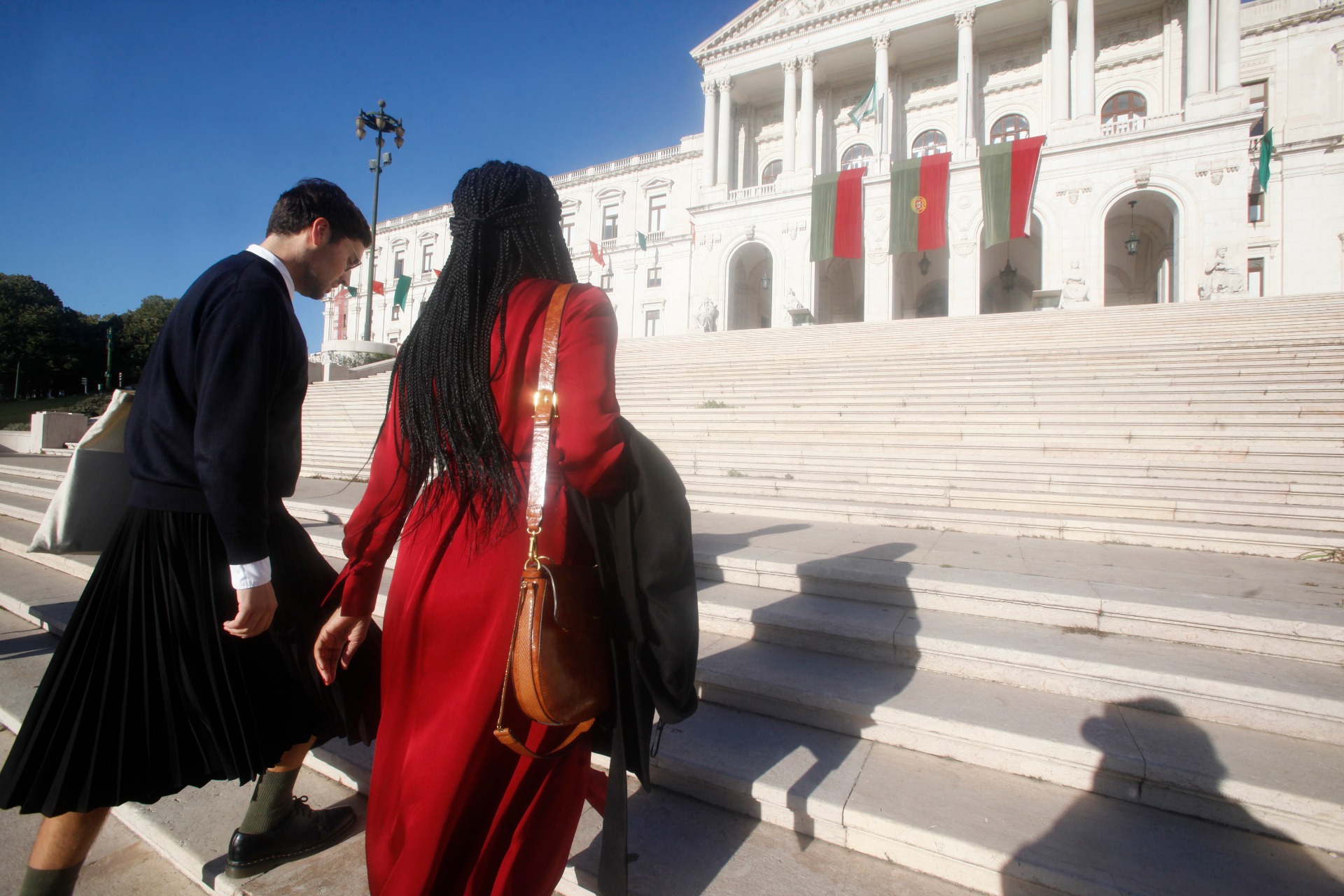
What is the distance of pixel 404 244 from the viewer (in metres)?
49.3

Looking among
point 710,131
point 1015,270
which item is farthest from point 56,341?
point 1015,270

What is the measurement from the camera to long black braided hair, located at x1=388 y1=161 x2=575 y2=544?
139 cm

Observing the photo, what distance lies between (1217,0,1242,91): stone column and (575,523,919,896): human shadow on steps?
2692 cm

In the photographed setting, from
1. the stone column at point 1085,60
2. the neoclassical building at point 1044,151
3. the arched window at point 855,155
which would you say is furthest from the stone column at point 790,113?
the stone column at point 1085,60

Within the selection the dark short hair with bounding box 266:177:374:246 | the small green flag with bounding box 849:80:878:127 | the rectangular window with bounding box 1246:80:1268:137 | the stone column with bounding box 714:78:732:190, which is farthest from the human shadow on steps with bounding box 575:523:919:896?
the rectangular window with bounding box 1246:80:1268:137

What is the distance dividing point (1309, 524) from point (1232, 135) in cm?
2246

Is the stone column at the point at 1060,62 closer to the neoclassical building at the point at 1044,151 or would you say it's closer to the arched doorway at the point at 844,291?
the neoclassical building at the point at 1044,151

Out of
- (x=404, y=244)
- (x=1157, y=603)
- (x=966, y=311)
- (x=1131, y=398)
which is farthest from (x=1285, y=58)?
(x=404, y=244)

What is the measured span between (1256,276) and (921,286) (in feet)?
37.6

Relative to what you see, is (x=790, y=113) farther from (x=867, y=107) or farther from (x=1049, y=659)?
(x=1049, y=659)

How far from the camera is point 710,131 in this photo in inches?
1174

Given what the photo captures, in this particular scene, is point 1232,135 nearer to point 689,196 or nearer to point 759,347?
point 759,347

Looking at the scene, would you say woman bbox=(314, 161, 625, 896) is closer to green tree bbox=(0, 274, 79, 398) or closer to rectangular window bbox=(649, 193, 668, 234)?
rectangular window bbox=(649, 193, 668, 234)

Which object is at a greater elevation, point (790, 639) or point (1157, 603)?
point (1157, 603)
